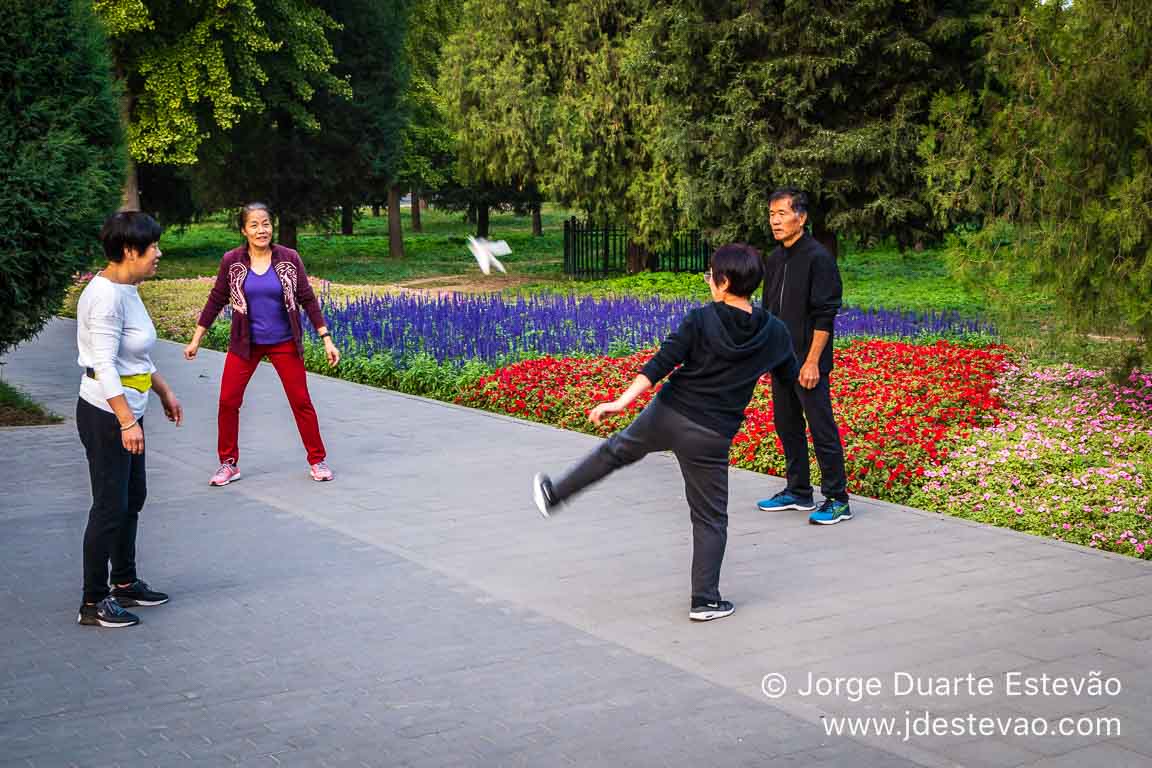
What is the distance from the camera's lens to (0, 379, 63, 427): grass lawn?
1134cm

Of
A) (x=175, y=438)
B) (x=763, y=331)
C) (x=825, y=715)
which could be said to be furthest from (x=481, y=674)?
(x=175, y=438)

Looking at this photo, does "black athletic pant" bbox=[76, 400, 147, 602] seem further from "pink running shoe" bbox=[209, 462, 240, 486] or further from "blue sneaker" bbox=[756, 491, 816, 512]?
"blue sneaker" bbox=[756, 491, 816, 512]

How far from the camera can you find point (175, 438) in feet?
34.9

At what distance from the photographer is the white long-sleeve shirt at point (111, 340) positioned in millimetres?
5625

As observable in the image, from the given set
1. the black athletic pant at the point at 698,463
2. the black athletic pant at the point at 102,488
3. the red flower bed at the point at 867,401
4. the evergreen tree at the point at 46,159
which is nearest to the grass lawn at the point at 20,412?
the evergreen tree at the point at 46,159

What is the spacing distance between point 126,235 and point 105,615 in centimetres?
165

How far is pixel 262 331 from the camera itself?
8805 mm

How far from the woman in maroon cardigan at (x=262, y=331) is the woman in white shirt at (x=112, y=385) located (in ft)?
9.48

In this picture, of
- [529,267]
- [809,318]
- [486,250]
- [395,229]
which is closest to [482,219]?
[395,229]

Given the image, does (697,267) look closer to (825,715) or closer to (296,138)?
(296,138)

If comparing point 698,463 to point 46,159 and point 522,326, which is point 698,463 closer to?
point 46,159

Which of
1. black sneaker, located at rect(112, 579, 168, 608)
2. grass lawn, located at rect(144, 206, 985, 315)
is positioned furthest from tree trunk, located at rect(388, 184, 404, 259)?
black sneaker, located at rect(112, 579, 168, 608)

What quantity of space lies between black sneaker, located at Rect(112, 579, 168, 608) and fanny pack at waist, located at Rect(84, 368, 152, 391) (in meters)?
0.93

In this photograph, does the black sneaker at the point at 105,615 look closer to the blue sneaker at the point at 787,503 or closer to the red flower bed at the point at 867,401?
the blue sneaker at the point at 787,503
